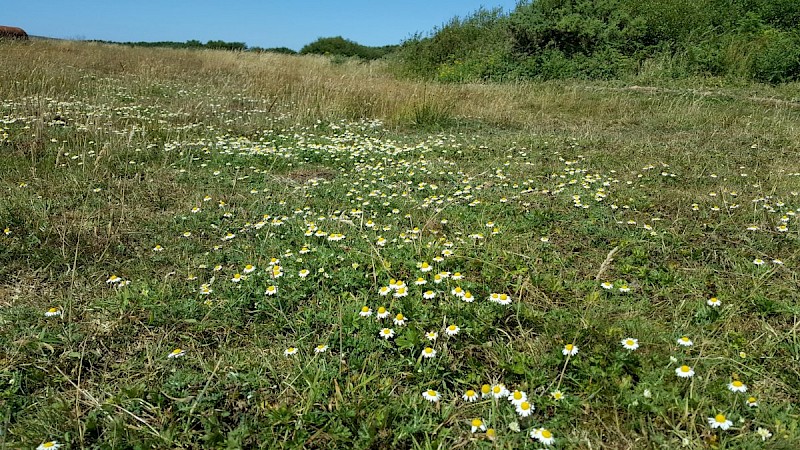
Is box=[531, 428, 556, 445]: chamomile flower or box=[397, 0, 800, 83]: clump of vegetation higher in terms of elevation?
box=[397, 0, 800, 83]: clump of vegetation

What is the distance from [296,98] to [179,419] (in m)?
7.69

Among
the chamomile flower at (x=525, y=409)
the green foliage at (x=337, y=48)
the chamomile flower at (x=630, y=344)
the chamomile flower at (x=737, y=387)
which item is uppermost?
the green foliage at (x=337, y=48)

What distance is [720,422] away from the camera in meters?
1.72

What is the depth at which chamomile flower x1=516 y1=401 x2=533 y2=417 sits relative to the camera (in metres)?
1.83

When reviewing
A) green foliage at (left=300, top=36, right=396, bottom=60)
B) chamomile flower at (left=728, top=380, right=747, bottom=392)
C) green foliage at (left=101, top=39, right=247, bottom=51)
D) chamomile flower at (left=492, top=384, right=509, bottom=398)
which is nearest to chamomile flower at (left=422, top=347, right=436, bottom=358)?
chamomile flower at (left=492, top=384, right=509, bottom=398)

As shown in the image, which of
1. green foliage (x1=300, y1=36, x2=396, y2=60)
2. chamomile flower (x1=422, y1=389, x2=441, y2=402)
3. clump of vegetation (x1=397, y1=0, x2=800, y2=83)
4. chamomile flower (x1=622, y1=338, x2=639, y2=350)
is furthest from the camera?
green foliage (x1=300, y1=36, x2=396, y2=60)

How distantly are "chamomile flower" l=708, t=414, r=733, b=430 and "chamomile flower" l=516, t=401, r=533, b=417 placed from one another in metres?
0.61

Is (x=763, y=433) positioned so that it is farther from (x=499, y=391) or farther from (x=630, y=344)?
(x=499, y=391)

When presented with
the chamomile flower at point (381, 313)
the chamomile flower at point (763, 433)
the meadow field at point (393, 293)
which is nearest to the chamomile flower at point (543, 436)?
the meadow field at point (393, 293)

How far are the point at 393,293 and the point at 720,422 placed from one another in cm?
152

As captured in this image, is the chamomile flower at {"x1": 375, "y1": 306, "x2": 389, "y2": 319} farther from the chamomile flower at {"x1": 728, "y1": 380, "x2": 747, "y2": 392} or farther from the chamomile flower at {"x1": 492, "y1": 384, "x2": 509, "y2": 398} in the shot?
the chamomile flower at {"x1": 728, "y1": 380, "x2": 747, "y2": 392}

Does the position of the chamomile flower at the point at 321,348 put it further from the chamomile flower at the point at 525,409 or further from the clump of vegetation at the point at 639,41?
the clump of vegetation at the point at 639,41

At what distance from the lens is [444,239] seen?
10.8ft

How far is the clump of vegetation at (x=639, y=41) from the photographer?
38.5 ft
